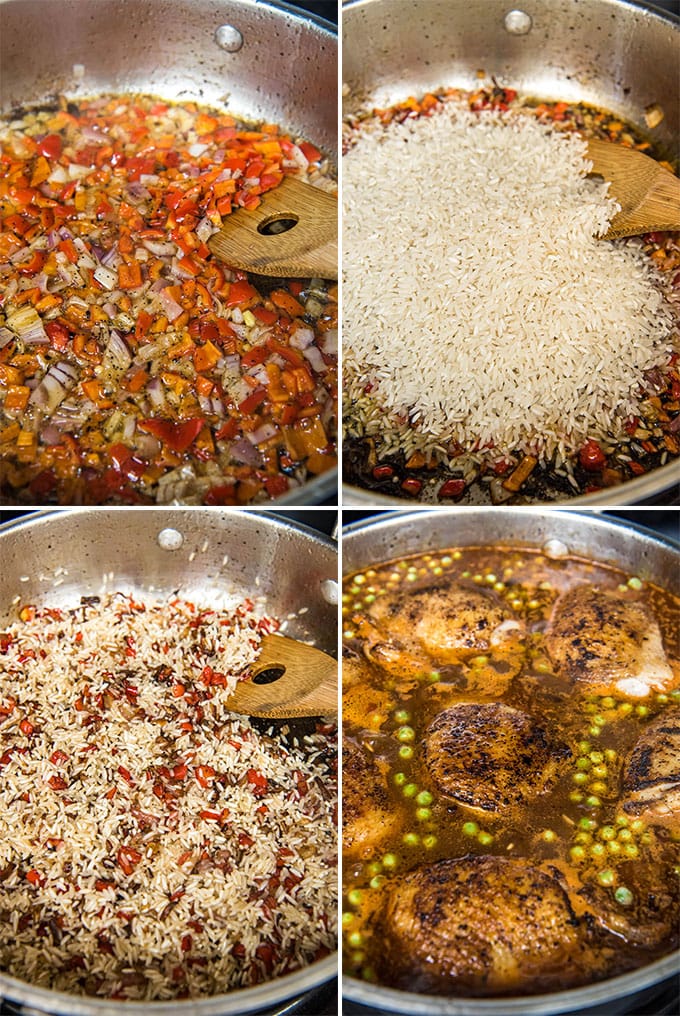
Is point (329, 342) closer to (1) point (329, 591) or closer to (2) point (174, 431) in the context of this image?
(2) point (174, 431)

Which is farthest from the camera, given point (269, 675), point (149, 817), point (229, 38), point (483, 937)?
point (229, 38)

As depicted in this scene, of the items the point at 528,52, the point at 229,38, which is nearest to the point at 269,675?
the point at 229,38

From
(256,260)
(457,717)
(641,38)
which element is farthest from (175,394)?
(641,38)

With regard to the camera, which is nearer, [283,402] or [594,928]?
[594,928]

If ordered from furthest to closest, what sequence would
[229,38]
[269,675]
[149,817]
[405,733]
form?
[229,38], [269,675], [405,733], [149,817]

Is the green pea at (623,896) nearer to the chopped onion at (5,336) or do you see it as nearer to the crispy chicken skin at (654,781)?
the crispy chicken skin at (654,781)

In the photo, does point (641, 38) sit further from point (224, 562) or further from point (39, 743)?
point (39, 743)

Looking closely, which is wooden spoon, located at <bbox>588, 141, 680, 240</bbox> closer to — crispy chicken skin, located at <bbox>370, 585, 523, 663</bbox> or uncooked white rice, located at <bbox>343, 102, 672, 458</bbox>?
uncooked white rice, located at <bbox>343, 102, 672, 458</bbox>
